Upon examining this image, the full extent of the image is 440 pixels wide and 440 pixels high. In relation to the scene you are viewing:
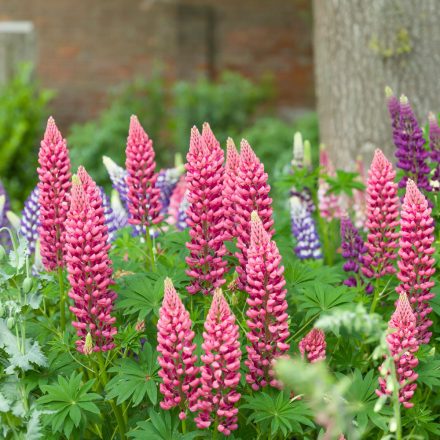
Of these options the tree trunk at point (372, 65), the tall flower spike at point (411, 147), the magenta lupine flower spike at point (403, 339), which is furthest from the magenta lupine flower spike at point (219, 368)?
the tree trunk at point (372, 65)

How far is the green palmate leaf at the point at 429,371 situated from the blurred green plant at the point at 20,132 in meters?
7.54

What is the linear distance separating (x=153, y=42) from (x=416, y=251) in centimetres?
1191

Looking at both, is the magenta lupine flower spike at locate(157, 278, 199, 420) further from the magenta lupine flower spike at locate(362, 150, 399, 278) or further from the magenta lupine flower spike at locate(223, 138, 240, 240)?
the magenta lupine flower spike at locate(362, 150, 399, 278)

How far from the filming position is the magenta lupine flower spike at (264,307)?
9.14 feet

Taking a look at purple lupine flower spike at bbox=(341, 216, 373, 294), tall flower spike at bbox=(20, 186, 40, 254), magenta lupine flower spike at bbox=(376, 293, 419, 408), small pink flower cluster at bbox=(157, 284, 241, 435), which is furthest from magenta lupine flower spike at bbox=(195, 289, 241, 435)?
tall flower spike at bbox=(20, 186, 40, 254)

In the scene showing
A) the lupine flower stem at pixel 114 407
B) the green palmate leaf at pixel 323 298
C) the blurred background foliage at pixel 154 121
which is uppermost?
the green palmate leaf at pixel 323 298

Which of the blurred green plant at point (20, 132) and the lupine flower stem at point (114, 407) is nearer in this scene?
the lupine flower stem at point (114, 407)

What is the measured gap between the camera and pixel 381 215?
3244 millimetres

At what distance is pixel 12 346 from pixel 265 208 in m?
1.00

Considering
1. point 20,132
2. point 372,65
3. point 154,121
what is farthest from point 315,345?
point 154,121

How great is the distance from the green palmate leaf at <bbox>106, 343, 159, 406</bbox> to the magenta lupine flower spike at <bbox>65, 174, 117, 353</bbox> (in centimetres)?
11

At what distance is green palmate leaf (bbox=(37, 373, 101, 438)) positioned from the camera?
9.50 feet

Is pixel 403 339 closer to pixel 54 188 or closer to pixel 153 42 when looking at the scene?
pixel 54 188

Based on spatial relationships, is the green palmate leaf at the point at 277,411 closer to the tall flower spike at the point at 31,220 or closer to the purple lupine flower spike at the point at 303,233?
the purple lupine flower spike at the point at 303,233
